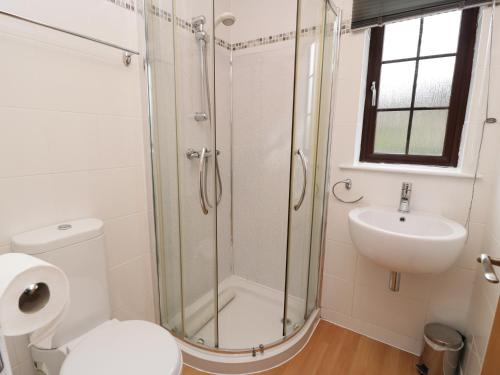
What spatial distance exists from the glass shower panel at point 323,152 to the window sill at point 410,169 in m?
0.17

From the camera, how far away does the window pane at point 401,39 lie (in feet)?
4.90

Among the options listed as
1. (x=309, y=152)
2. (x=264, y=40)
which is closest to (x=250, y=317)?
(x=309, y=152)

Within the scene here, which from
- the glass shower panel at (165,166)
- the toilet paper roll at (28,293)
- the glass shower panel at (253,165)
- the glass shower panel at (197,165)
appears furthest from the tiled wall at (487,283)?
the toilet paper roll at (28,293)

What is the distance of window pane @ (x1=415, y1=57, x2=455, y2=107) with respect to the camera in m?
1.43

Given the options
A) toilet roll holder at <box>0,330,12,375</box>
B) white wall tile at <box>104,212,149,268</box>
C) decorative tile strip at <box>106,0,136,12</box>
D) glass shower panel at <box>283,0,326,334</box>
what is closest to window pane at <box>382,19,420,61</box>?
glass shower panel at <box>283,0,326,334</box>

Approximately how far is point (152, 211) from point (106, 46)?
857 mm

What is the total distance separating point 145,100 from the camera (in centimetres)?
142

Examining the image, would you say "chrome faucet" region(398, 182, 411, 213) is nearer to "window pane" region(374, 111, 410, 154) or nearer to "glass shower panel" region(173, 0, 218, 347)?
"window pane" region(374, 111, 410, 154)

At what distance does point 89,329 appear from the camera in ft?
3.83

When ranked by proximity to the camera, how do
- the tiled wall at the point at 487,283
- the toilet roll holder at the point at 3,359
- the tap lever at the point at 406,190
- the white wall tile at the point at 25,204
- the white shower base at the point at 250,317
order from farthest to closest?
the white shower base at the point at 250,317 < the tap lever at the point at 406,190 < the tiled wall at the point at 487,283 < the white wall tile at the point at 25,204 < the toilet roll holder at the point at 3,359

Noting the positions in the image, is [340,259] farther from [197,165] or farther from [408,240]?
[197,165]

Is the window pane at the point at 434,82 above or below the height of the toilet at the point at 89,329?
above

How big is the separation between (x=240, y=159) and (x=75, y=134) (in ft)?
3.67

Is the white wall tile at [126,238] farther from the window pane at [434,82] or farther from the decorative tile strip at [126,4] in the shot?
the window pane at [434,82]
